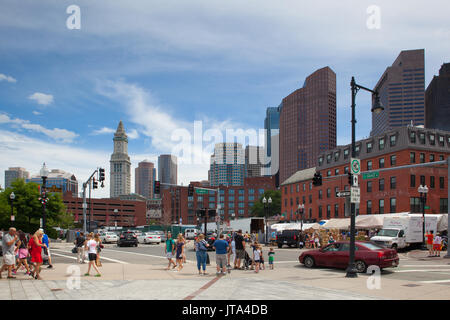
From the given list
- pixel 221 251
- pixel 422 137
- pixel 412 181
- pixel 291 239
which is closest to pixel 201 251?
pixel 221 251

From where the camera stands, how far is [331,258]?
19750mm

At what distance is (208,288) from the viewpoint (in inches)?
512

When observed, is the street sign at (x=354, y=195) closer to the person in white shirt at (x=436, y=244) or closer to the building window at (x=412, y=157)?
the person in white shirt at (x=436, y=244)

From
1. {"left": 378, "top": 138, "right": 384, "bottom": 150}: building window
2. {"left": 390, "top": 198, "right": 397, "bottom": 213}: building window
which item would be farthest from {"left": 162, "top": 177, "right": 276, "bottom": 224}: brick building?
{"left": 390, "top": 198, "right": 397, "bottom": 213}: building window

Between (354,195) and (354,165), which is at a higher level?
(354,165)

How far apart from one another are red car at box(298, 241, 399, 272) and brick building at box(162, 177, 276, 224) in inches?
5589

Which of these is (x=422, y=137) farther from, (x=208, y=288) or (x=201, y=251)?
(x=208, y=288)

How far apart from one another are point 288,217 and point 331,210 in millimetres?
15695

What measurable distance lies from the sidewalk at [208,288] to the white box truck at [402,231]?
56.2 ft

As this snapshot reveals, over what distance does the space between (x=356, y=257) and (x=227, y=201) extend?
15059 centimetres

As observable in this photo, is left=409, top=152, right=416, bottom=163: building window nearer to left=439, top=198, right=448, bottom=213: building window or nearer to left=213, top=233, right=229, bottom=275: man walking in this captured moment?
left=439, top=198, right=448, bottom=213: building window

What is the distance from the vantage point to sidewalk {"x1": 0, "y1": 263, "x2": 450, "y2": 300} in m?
11.6
